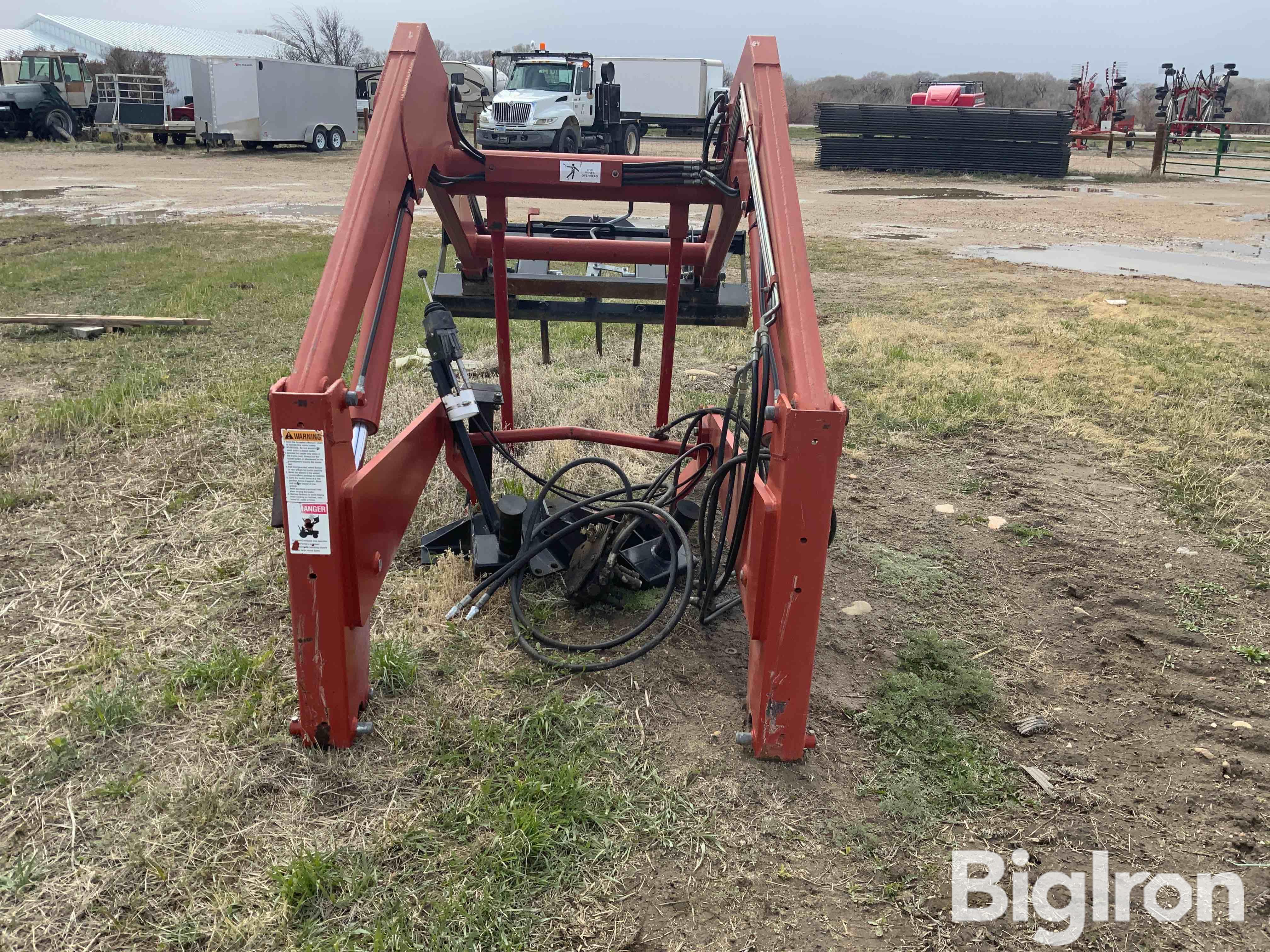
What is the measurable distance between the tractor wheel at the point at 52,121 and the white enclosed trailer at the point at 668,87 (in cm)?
1770

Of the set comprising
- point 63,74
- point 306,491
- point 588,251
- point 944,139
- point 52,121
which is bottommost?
point 306,491

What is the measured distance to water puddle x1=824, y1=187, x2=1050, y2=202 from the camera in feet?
Result: 63.8

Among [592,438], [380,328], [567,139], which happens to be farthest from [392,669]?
[567,139]

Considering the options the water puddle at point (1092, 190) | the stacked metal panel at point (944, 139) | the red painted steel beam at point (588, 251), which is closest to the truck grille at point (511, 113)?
the stacked metal panel at point (944, 139)

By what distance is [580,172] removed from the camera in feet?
11.2

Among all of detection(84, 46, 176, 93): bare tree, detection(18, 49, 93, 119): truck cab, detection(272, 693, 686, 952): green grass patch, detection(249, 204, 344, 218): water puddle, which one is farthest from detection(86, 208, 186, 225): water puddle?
detection(84, 46, 176, 93): bare tree

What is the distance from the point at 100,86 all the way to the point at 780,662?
33566 mm

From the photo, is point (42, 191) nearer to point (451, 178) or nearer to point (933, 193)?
point (451, 178)

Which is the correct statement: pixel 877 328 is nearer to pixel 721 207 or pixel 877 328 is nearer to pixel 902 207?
pixel 721 207

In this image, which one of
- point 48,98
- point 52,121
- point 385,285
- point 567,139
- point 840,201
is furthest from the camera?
point 52,121

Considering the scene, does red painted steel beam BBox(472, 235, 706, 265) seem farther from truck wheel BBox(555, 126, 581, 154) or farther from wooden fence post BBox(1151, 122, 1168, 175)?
wooden fence post BBox(1151, 122, 1168, 175)

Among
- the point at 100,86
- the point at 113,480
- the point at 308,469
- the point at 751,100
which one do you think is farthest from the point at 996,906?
the point at 100,86

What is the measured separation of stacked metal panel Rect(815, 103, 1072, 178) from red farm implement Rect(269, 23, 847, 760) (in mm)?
22647

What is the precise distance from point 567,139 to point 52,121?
692 inches
